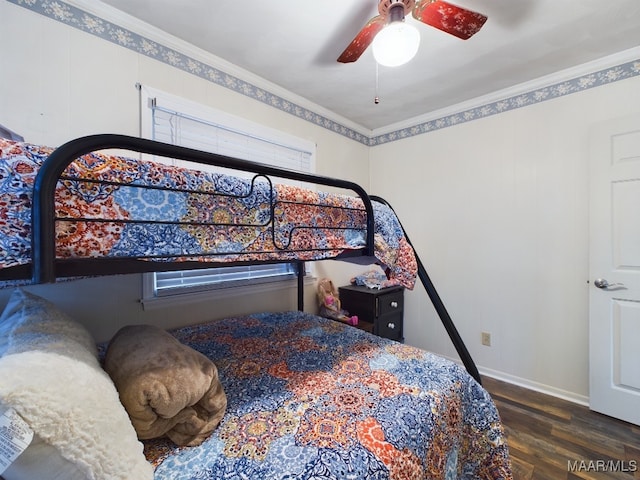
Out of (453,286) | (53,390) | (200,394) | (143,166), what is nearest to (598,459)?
(453,286)

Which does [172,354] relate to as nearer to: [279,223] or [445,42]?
[279,223]

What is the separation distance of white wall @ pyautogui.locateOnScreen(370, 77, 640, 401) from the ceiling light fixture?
1647 mm

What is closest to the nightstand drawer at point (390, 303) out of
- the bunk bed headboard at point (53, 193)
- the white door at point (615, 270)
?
the white door at point (615, 270)

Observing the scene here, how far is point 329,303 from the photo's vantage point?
247 cm

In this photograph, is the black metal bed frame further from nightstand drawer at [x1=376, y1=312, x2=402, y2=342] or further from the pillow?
nightstand drawer at [x1=376, y1=312, x2=402, y2=342]

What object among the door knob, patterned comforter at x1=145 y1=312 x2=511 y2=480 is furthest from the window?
the door knob

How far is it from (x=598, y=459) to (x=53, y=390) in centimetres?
242

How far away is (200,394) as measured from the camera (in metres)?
0.76

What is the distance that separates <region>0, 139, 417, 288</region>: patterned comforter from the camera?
1.91 feet

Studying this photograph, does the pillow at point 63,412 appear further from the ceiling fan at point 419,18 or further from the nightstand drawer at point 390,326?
the nightstand drawer at point 390,326

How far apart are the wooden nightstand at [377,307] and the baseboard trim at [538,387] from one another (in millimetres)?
836

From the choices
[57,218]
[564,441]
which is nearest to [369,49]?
[57,218]

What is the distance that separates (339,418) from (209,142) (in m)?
1.78

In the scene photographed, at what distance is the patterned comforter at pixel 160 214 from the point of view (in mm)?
583
